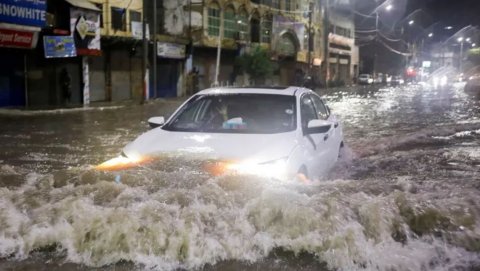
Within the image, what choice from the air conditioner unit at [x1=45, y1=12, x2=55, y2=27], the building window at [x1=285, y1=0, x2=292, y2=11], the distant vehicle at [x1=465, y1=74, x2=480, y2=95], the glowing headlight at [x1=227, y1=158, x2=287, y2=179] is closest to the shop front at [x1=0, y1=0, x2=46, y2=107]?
the air conditioner unit at [x1=45, y1=12, x2=55, y2=27]

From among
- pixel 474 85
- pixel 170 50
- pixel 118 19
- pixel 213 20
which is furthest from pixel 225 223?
pixel 474 85

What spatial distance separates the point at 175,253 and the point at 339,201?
1586 millimetres

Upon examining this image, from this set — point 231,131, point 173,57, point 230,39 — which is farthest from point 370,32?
point 231,131

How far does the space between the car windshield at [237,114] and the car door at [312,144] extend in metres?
0.19

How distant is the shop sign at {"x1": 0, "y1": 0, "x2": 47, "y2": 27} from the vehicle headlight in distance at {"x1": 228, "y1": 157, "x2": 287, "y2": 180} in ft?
56.3

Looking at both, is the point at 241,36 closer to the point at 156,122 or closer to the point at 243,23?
the point at 243,23

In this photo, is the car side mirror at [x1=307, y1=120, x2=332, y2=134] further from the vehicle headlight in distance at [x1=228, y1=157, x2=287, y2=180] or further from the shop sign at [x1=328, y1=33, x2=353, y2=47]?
the shop sign at [x1=328, y1=33, x2=353, y2=47]

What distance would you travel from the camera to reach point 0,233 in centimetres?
446

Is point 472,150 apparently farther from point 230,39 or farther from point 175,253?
point 230,39

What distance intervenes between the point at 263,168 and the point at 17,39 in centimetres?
1795

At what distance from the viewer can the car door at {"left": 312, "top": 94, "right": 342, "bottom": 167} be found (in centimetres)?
725

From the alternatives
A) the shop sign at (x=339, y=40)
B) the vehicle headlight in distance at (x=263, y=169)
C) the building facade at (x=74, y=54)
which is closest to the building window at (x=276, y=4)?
the shop sign at (x=339, y=40)

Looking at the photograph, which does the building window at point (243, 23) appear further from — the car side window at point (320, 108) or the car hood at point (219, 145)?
the car hood at point (219, 145)

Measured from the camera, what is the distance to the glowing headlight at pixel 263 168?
527 cm
